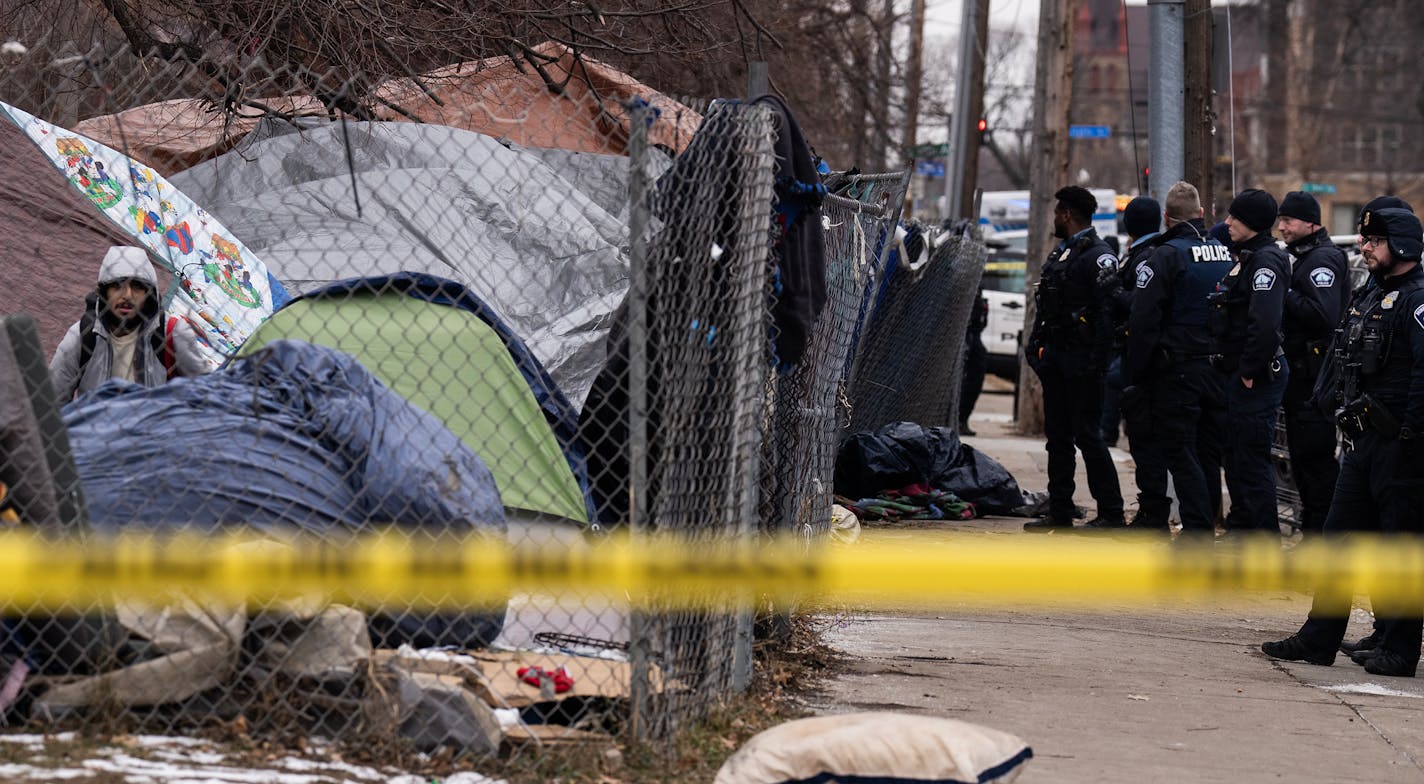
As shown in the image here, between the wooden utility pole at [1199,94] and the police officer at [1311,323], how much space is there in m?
3.03

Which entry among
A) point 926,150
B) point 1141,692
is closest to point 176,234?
point 1141,692

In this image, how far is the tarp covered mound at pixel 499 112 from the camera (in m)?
11.1

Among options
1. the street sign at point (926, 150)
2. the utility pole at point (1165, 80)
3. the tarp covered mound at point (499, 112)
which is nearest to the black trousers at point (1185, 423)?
the utility pole at point (1165, 80)

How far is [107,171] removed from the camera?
8203mm

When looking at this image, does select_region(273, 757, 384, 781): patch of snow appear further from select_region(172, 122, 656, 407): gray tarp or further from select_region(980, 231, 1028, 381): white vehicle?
select_region(980, 231, 1028, 381): white vehicle

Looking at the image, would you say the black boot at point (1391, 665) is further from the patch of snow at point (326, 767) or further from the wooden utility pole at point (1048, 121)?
the wooden utility pole at point (1048, 121)

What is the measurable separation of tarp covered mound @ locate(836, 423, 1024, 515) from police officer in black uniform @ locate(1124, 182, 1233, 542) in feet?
6.75

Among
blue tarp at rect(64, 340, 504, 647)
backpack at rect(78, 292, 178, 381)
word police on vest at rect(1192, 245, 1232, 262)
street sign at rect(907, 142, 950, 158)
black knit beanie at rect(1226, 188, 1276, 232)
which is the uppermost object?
street sign at rect(907, 142, 950, 158)

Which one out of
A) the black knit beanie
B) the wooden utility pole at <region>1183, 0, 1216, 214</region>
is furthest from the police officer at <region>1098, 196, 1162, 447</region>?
the wooden utility pole at <region>1183, 0, 1216, 214</region>

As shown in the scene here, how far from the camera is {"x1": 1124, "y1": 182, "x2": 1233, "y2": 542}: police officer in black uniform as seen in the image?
364 inches

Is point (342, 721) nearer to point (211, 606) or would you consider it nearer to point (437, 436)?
point (211, 606)

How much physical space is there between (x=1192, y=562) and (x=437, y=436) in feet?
8.12

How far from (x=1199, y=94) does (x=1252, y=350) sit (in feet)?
12.7

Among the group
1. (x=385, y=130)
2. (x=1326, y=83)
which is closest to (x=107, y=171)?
(x=385, y=130)
